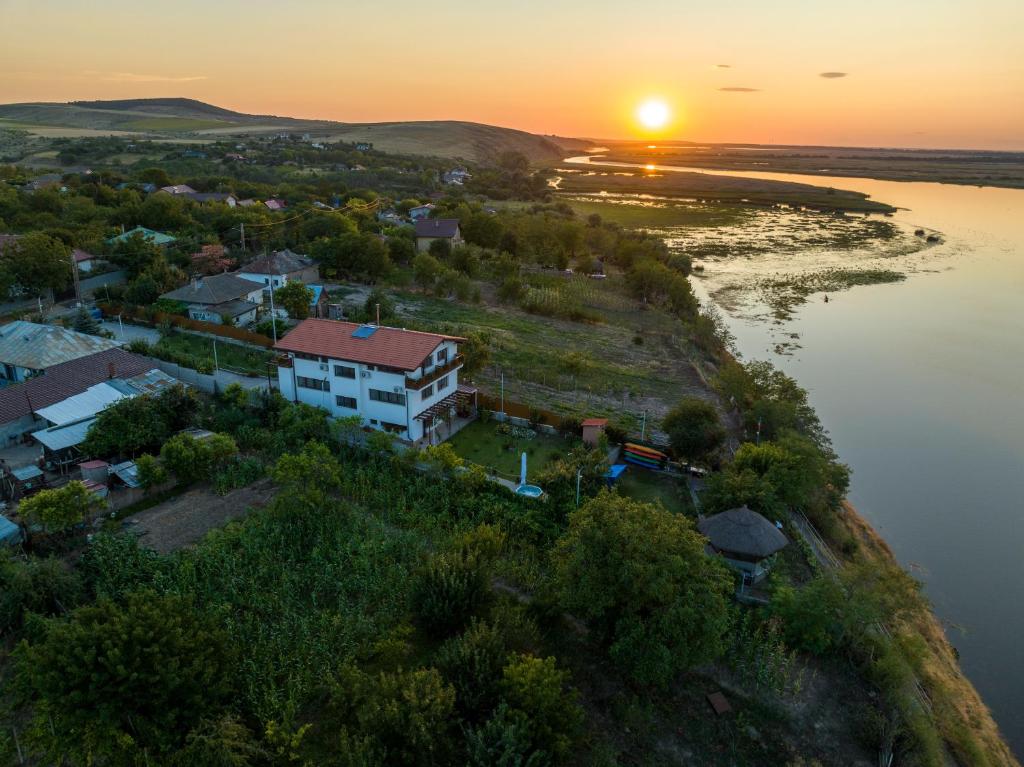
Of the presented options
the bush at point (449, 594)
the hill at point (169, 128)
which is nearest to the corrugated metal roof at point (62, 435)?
the bush at point (449, 594)

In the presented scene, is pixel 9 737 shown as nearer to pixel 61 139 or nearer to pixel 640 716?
pixel 640 716

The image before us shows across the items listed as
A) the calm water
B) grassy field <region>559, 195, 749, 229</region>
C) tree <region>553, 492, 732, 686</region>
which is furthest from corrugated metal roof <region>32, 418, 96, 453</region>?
grassy field <region>559, 195, 749, 229</region>

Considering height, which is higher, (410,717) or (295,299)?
(295,299)

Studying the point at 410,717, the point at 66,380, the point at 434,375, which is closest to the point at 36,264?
the point at 66,380

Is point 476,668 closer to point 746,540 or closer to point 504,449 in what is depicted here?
point 746,540

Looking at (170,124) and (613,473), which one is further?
(170,124)

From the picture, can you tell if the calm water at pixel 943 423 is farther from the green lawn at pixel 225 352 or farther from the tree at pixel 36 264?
the tree at pixel 36 264
